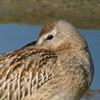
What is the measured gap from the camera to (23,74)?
25.4 feet

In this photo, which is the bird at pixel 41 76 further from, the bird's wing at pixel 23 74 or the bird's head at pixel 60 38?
the bird's head at pixel 60 38

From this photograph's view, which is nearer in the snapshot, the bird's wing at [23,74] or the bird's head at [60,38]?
the bird's wing at [23,74]

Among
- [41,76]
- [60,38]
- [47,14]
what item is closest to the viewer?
[41,76]

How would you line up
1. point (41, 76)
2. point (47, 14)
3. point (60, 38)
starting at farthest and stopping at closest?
point (47, 14), point (60, 38), point (41, 76)

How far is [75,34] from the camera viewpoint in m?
8.19

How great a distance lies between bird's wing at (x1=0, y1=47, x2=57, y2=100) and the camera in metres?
7.73

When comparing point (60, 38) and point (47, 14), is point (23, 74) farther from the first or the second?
point (47, 14)

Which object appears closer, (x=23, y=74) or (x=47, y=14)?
(x=23, y=74)

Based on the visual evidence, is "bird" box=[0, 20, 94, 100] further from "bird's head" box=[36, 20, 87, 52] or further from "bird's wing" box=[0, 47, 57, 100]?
"bird's head" box=[36, 20, 87, 52]

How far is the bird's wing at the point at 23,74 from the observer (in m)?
7.73

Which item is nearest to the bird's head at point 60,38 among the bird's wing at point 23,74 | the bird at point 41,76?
the bird at point 41,76

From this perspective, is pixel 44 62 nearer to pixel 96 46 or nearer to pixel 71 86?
pixel 71 86

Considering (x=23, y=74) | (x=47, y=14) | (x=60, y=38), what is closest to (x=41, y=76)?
(x=23, y=74)

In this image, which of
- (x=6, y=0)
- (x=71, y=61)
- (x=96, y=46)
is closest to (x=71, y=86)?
(x=71, y=61)
